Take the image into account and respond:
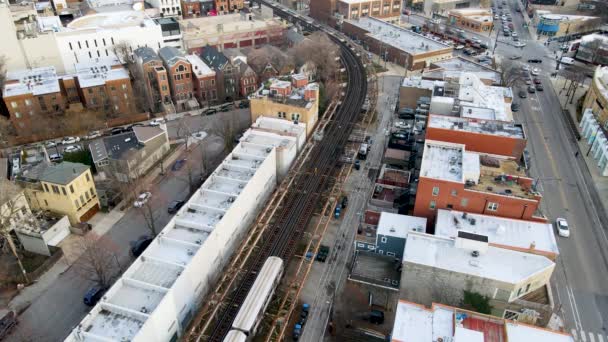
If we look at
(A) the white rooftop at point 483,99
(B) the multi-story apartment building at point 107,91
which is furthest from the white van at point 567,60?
(B) the multi-story apartment building at point 107,91

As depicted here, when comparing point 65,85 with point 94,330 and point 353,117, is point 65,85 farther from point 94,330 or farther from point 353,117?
point 94,330

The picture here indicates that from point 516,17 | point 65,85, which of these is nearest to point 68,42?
point 65,85

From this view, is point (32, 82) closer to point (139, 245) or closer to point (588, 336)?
point (139, 245)

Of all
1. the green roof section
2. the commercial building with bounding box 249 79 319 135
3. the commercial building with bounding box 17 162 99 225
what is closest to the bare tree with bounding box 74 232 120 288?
the commercial building with bounding box 17 162 99 225

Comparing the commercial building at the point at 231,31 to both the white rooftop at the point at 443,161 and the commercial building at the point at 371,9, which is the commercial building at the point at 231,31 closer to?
the commercial building at the point at 371,9

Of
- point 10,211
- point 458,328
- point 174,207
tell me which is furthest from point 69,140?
point 458,328

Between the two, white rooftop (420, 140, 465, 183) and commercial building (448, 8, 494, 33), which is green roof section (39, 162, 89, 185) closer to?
white rooftop (420, 140, 465, 183)

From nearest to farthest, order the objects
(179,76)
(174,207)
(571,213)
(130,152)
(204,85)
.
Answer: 1. (571,213)
2. (174,207)
3. (130,152)
4. (179,76)
5. (204,85)
